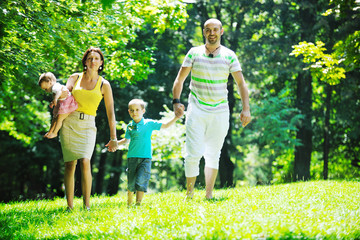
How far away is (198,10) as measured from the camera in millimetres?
19234

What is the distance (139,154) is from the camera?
578 centimetres

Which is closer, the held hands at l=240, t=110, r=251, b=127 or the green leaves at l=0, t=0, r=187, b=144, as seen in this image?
the held hands at l=240, t=110, r=251, b=127

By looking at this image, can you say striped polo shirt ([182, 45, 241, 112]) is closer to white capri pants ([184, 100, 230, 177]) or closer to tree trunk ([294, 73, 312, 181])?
white capri pants ([184, 100, 230, 177])

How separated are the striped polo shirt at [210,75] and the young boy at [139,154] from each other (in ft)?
1.80

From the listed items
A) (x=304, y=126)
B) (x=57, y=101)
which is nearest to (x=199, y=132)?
(x=57, y=101)

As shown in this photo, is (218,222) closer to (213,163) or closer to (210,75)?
(213,163)

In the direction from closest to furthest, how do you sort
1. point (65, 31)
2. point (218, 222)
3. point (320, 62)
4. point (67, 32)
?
1. point (218, 222)
2. point (320, 62)
3. point (65, 31)
4. point (67, 32)

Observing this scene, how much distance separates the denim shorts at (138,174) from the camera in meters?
5.68

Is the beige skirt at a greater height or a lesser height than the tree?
lesser

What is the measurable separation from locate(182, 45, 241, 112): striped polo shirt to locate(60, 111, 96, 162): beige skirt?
5.55 feet

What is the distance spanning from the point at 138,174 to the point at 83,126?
1.08 meters

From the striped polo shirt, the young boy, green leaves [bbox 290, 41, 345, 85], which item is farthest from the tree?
green leaves [bbox 290, 41, 345, 85]

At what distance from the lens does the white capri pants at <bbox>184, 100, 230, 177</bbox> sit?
5.76 metres

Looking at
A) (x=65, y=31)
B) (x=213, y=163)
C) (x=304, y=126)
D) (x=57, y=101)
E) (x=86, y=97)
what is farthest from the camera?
(x=304, y=126)
